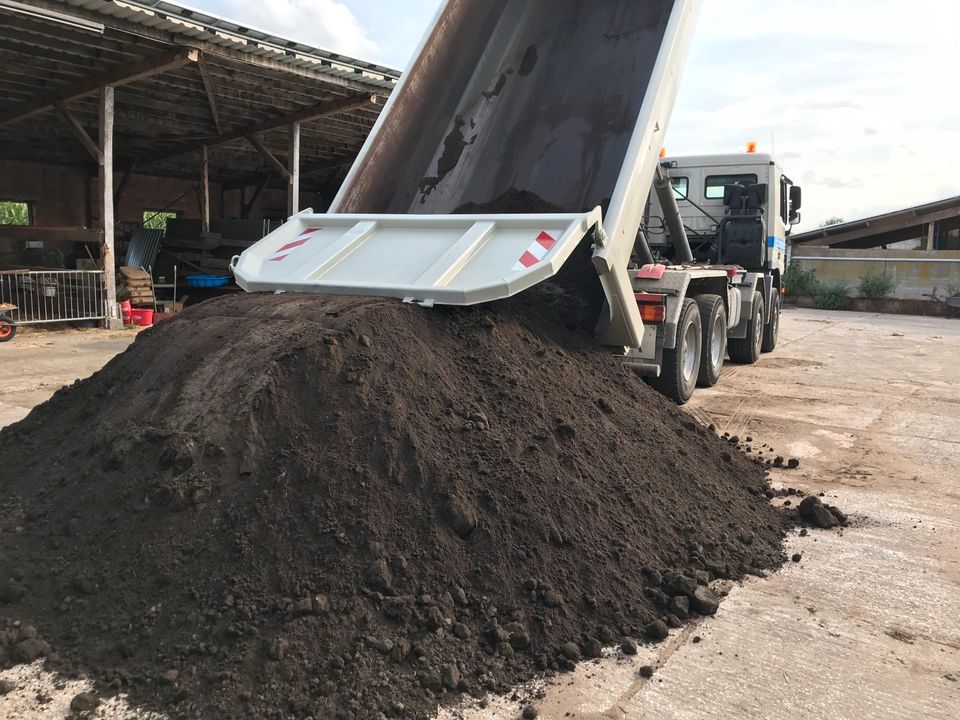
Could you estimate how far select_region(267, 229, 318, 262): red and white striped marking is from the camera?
198 inches

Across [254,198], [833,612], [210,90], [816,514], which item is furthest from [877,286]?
[833,612]

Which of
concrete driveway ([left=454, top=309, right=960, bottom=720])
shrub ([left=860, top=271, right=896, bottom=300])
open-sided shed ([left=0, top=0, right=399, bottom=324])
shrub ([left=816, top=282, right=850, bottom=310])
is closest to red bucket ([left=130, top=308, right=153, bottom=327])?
open-sided shed ([left=0, top=0, right=399, bottom=324])

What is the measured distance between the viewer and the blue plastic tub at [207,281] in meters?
16.4

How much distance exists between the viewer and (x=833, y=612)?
3.28m

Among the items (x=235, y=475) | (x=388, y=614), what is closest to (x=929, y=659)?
(x=388, y=614)

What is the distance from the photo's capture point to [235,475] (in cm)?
316

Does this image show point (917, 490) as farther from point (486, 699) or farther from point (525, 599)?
point (486, 699)

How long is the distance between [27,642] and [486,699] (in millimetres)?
1668

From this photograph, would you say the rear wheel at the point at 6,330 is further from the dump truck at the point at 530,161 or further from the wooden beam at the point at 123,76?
the dump truck at the point at 530,161

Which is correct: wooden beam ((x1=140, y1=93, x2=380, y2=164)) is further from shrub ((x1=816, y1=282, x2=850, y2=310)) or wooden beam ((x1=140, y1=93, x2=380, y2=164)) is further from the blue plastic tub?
shrub ((x1=816, y1=282, x2=850, y2=310))

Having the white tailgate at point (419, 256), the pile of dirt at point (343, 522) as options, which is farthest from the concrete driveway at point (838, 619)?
the white tailgate at point (419, 256)

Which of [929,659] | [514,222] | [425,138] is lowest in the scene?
[929,659]

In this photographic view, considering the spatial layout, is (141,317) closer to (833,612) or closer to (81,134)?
(81,134)

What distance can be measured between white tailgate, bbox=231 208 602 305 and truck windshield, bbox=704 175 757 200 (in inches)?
247
